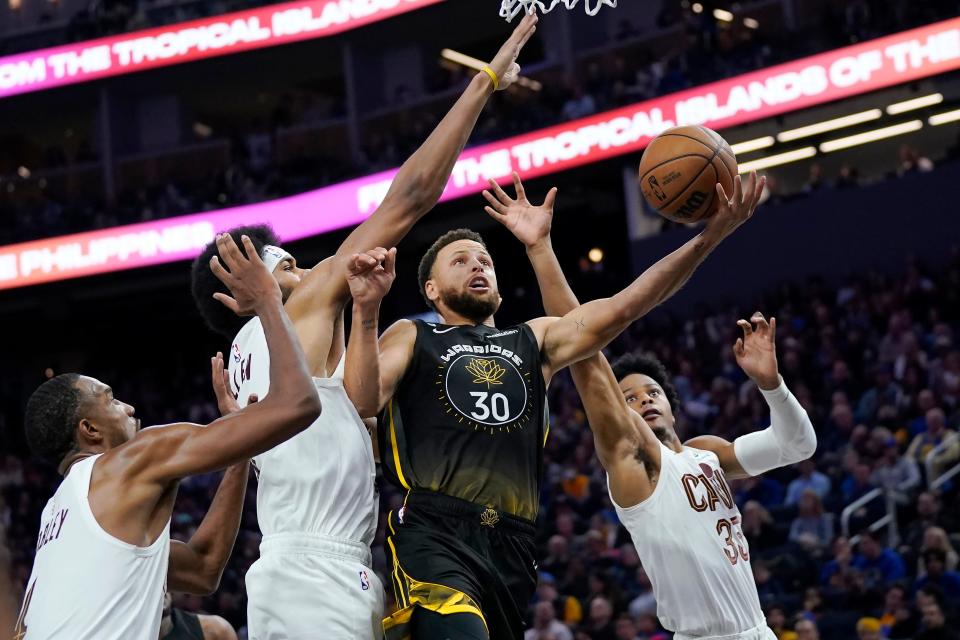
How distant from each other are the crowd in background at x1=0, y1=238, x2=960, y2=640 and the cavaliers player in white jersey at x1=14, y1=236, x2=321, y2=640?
6.10 m

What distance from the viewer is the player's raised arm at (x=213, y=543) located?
4.27 metres

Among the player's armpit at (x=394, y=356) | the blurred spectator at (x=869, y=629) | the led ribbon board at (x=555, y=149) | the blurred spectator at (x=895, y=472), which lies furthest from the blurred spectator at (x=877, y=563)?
the led ribbon board at (x=555, y=149)

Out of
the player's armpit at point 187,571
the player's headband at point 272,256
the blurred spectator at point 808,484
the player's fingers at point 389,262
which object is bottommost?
the blurred spectator at point 808,484

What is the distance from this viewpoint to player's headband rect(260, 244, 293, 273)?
4.55 m

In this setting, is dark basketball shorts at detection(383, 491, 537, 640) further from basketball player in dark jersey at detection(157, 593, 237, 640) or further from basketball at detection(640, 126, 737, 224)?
basketball player in dark jersey at detection(157, 593, 237, 640)

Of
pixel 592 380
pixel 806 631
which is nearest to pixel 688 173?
pixel 592 380

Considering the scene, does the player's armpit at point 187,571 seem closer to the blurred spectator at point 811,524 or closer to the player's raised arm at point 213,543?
the player's raised arm at point 213,543

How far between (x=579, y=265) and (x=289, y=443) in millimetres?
18279

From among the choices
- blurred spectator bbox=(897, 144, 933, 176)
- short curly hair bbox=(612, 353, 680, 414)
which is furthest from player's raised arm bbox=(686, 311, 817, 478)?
blurred spectator bbox=(897, 144, 933, 176)

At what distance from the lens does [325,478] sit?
13.4 feet

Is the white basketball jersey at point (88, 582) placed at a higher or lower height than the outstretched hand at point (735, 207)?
lower

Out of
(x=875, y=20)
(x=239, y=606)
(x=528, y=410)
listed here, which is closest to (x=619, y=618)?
(x=239, y=606)

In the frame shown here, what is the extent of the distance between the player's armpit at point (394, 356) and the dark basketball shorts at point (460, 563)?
15.2 inches

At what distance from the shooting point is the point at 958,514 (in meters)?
10.3
